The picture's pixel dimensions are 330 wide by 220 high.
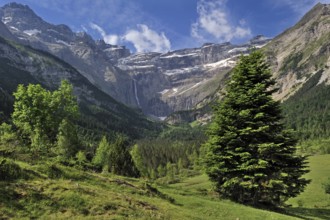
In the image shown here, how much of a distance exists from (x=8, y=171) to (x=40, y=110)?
34931mm

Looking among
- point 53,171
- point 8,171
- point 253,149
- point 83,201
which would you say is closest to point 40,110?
point 53,171

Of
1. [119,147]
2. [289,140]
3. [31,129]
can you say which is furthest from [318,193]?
[31,129]

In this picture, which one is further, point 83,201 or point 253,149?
point 253,149

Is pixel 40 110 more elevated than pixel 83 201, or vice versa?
pixel 40 110

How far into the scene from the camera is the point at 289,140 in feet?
110

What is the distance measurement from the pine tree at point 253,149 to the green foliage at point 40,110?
29572 mm

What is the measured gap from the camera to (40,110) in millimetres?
51531

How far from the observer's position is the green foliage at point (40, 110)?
50.7 m

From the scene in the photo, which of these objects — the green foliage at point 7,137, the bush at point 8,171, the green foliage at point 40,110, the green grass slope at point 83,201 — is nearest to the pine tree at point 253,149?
the green grass slope at point 83,201

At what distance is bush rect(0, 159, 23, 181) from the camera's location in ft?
60.3

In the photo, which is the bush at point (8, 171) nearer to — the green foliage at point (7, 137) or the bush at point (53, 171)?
the bush at point (53, 171)

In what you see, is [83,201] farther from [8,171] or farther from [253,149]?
[253,149]

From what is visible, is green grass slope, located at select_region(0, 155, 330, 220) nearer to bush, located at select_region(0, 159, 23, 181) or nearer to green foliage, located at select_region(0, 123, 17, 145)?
bush, located at select_region(0, 159, 23, 181)

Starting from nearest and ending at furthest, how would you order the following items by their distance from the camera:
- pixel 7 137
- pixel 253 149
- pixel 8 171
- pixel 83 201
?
1. pixel 83 201
2. pixel 8 171
3. pixel 253 149
4. pixel 7 137
